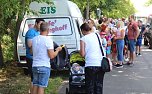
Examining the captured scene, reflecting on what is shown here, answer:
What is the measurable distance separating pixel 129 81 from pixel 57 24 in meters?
2.78

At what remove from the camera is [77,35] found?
38.5 feet

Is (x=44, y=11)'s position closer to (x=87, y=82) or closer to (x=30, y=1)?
(x=30, y=1)

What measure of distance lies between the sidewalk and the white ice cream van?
1.50 m

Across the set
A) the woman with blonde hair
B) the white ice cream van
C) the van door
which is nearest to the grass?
the white ice cream van

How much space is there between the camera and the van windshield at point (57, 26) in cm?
1177

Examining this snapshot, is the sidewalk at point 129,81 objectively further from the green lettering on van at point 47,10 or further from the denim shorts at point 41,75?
the green lettering on van at point 47,10

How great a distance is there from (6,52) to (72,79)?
9.55 meters

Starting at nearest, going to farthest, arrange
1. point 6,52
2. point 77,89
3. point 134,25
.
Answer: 1. point 77,89
2. point 134,25
3. point 6,52

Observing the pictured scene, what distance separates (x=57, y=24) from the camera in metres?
11.9

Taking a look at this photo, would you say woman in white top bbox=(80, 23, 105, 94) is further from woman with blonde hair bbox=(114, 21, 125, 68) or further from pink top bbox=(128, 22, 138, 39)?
pink top bbox=(128, 22, 138, 39)

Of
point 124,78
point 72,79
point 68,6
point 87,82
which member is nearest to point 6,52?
point 68,6

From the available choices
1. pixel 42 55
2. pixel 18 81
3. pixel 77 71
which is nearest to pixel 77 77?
pixel 77 71

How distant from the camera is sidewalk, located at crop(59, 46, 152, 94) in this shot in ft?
30.4

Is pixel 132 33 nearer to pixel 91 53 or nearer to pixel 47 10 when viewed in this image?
pixel 47 10
